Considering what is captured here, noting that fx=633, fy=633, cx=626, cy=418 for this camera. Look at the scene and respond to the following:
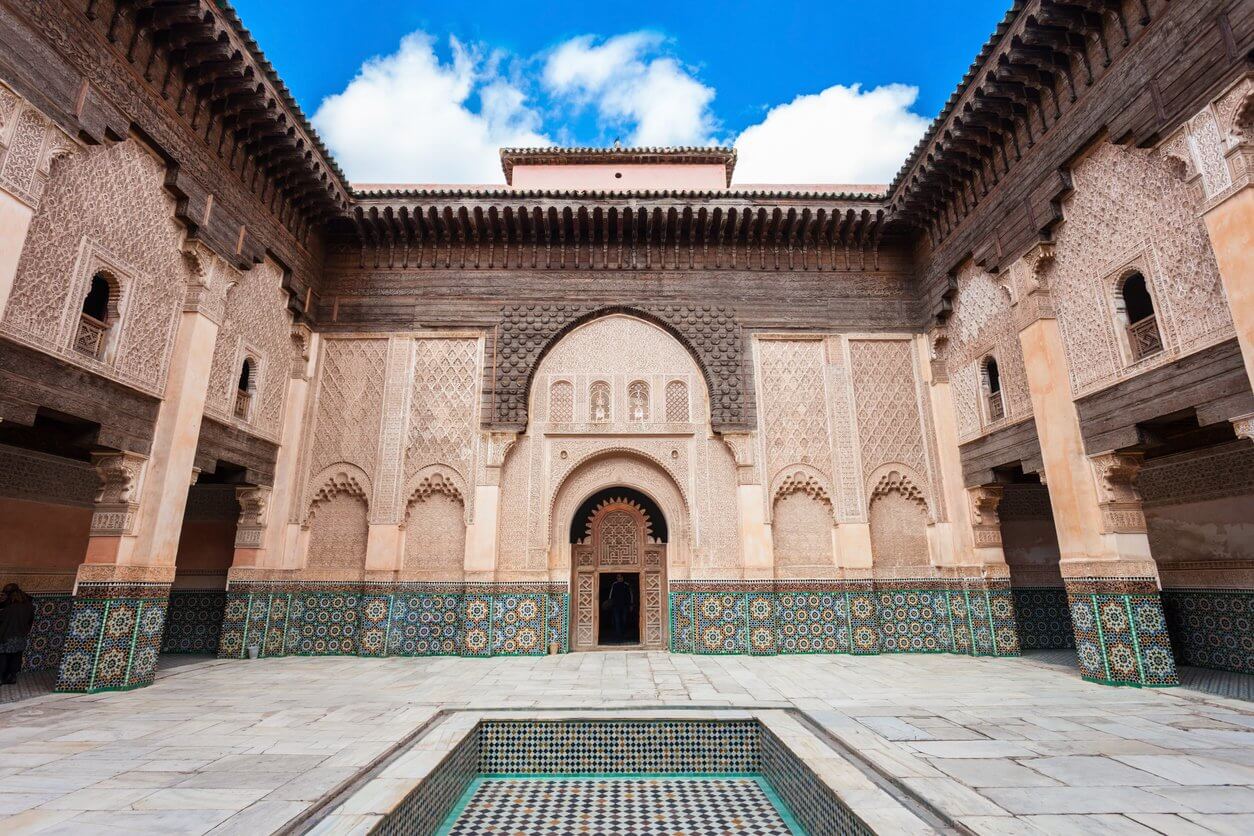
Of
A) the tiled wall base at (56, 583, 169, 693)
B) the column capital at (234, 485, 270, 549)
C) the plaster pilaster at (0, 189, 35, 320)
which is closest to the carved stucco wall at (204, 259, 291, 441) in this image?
the column capital at (234, 485, 270, 549)

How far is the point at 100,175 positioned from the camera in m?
4.81

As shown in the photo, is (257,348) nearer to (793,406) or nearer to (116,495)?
(116,495)

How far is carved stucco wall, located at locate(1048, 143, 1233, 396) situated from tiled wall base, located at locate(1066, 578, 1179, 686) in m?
1.65

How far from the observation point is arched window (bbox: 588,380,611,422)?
786 cm

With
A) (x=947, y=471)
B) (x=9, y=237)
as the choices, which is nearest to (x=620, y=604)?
(x=947, y=471)

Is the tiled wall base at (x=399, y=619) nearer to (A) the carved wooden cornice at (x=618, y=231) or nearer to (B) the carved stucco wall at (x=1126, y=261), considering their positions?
(A) the carved wooden cornice at (x=618, y=231)

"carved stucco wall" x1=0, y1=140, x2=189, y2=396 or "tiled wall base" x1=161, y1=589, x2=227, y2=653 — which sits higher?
"carved stucco wall" x1=0, y1=140, x2=189, y2=396

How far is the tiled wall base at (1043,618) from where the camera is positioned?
7535mm

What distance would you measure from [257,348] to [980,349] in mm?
7902

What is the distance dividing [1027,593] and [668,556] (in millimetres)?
4413

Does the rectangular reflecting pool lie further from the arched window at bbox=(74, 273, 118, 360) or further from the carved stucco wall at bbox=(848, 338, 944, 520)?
the carved stucco wall at bbox=(848, 338, 944, 520)

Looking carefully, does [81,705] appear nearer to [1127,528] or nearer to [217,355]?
Result: [217,355]

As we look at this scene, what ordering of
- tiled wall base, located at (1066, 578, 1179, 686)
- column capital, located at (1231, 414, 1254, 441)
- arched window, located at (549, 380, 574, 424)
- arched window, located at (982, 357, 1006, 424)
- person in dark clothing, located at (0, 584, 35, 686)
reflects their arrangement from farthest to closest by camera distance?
arched window, located at (549, 380, 574, 424)
arched window, located at (982, 357, 1006, 424)
person in dark clothing, located at (0, 584, 35, 686)
tiled wall base, located at (1066, 578, 1179, 686)
column capital, located at (1231, 414, 1254, 441)

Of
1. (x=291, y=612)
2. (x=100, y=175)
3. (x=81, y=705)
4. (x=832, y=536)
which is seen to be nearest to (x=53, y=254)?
(x=100, y=175)
